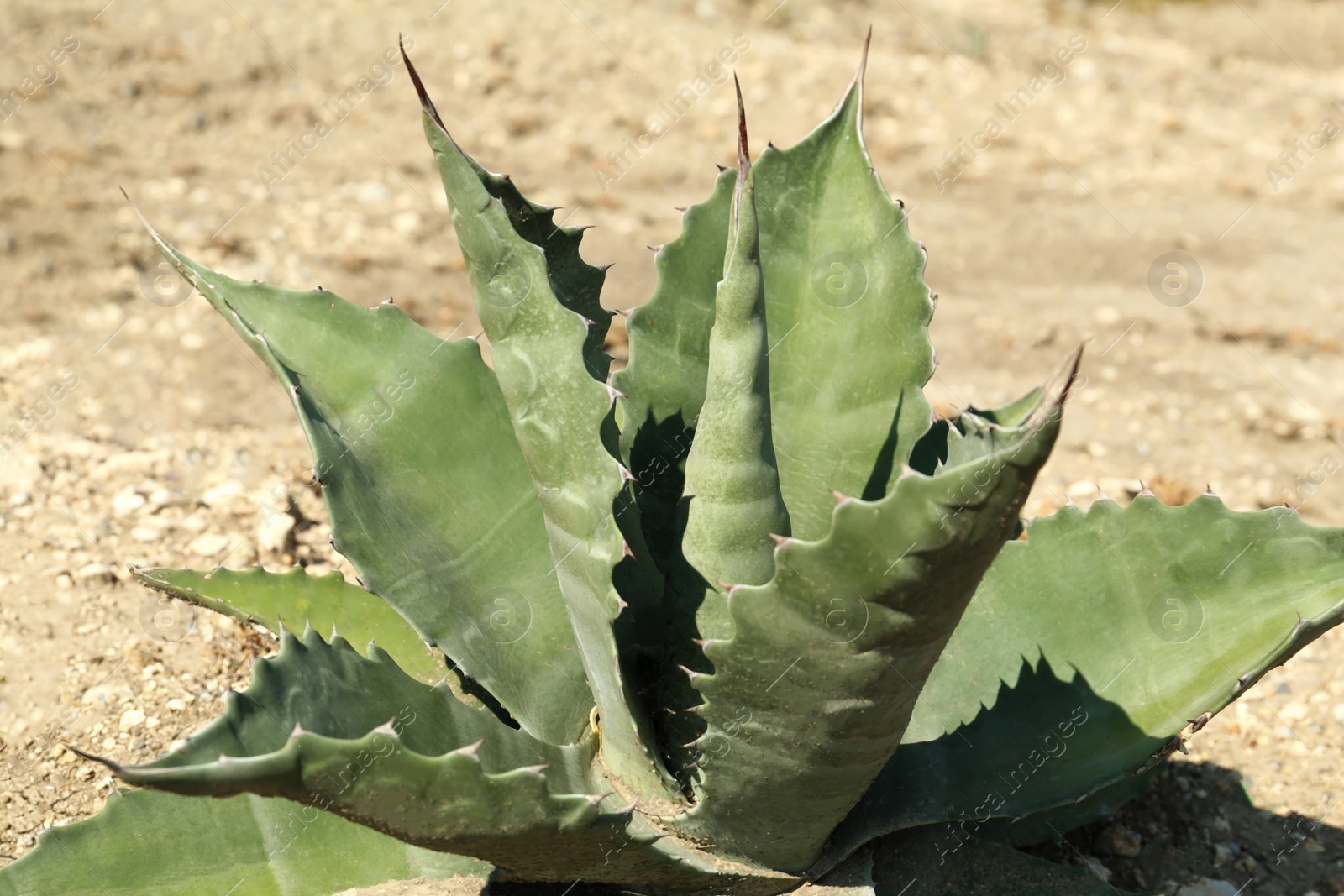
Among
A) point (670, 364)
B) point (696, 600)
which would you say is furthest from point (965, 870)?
point (670, 364)

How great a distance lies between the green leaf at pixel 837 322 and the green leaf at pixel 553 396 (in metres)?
0.35

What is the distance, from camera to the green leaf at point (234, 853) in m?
1.66

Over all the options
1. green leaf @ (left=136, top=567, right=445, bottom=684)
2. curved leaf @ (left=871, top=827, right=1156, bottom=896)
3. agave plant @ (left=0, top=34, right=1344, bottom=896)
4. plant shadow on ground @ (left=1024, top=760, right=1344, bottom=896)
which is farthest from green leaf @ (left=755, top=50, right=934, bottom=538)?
plant shadow on ground @ (left=1024, top=760, right=1344, bottom=896)

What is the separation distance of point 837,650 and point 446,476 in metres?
0.77

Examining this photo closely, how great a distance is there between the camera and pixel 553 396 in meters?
1.61

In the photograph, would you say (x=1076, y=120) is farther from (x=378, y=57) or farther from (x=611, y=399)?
(x=611, y=399)

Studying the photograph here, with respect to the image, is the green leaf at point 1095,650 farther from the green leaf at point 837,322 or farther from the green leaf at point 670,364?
the green leaf at point 670,364

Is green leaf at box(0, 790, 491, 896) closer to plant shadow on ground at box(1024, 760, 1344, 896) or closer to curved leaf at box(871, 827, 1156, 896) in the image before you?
curved leaf at box(871, 827, 1156, 896)

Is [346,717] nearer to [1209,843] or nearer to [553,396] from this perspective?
[553,396]

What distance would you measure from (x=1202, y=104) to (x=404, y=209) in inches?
153

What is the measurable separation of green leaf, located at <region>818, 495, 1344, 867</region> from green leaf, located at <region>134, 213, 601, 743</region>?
539mm

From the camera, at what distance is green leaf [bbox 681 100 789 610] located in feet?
4.62

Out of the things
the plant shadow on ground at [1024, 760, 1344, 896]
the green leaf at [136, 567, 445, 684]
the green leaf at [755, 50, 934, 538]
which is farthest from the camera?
the plant shadow on ground at [1024, 760, 1344, 896]

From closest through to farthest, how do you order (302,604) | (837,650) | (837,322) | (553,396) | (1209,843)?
(837,650) → (553,396) → (837,322) → (302,604) → (1209,843)
